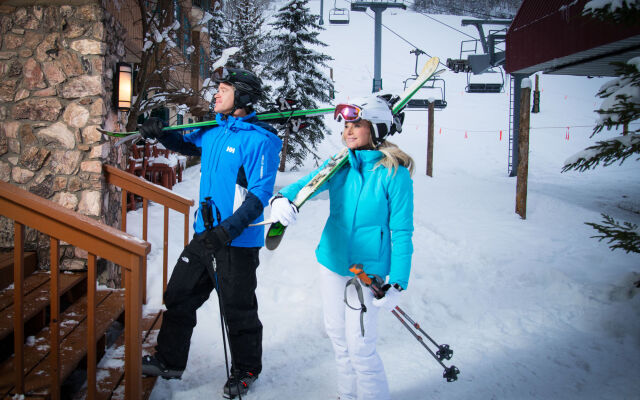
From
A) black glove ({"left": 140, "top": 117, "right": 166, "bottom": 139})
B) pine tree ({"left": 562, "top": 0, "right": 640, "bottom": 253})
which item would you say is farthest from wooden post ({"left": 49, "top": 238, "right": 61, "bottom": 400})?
pine tree ({"left": 562, "top": 0, "right": 640, "bottom": 253})

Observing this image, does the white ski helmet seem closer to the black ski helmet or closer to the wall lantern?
the black ski helmet

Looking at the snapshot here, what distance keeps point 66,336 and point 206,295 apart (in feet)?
3.53

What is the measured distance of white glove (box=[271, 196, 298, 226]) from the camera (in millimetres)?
2182

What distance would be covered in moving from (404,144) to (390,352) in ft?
65.1

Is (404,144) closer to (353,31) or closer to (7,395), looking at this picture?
(7,395)

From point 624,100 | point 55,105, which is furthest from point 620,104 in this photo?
point 55,105

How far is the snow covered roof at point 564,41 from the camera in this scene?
707 centimetres

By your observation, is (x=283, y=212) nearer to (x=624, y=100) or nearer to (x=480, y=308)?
(x=624, y=100)

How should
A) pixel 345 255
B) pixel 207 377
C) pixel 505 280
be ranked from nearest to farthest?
pixel 345 255 < pixel 207 377 < pixel 505 280

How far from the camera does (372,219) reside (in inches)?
89.7

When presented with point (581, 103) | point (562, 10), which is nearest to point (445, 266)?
point (562, 10)

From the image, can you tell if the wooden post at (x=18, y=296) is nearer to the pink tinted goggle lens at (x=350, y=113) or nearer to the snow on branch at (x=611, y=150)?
the pink tinted goggle lens at (x=350, y=113)

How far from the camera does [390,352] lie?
3475mm

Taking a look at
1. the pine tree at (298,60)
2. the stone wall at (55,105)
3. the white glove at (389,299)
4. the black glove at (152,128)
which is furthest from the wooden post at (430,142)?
the white glove at (389,299)
